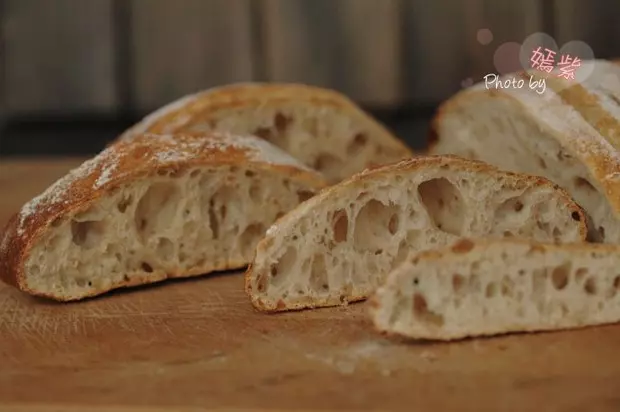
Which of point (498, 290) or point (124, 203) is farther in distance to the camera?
point (124, 203)

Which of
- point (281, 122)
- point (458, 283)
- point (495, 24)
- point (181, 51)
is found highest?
point (495, 24)

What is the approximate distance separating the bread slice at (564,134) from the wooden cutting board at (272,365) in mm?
402

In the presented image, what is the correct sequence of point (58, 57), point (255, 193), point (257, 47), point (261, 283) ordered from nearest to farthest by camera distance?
point (261, 283)
point (255, 193)
point (257, 47)
point (58, 57)

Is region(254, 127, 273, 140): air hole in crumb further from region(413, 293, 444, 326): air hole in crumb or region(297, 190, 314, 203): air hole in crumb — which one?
region(413, 293, 444, 326): air hole in crumb

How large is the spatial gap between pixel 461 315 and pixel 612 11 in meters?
2.51

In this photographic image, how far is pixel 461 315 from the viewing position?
137 centimetres

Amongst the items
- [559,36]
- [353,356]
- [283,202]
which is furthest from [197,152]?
[559,36]

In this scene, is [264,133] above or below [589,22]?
below

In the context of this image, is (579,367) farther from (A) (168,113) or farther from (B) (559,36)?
(B) (559,36)

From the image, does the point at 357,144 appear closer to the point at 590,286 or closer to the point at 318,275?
the point at 318,275

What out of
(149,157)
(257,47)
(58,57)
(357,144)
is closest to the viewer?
(149,157)

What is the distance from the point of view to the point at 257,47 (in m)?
3.59

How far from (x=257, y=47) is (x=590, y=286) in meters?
2.42

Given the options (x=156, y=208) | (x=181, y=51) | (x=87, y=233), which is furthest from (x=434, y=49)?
(x=87, y=233)
